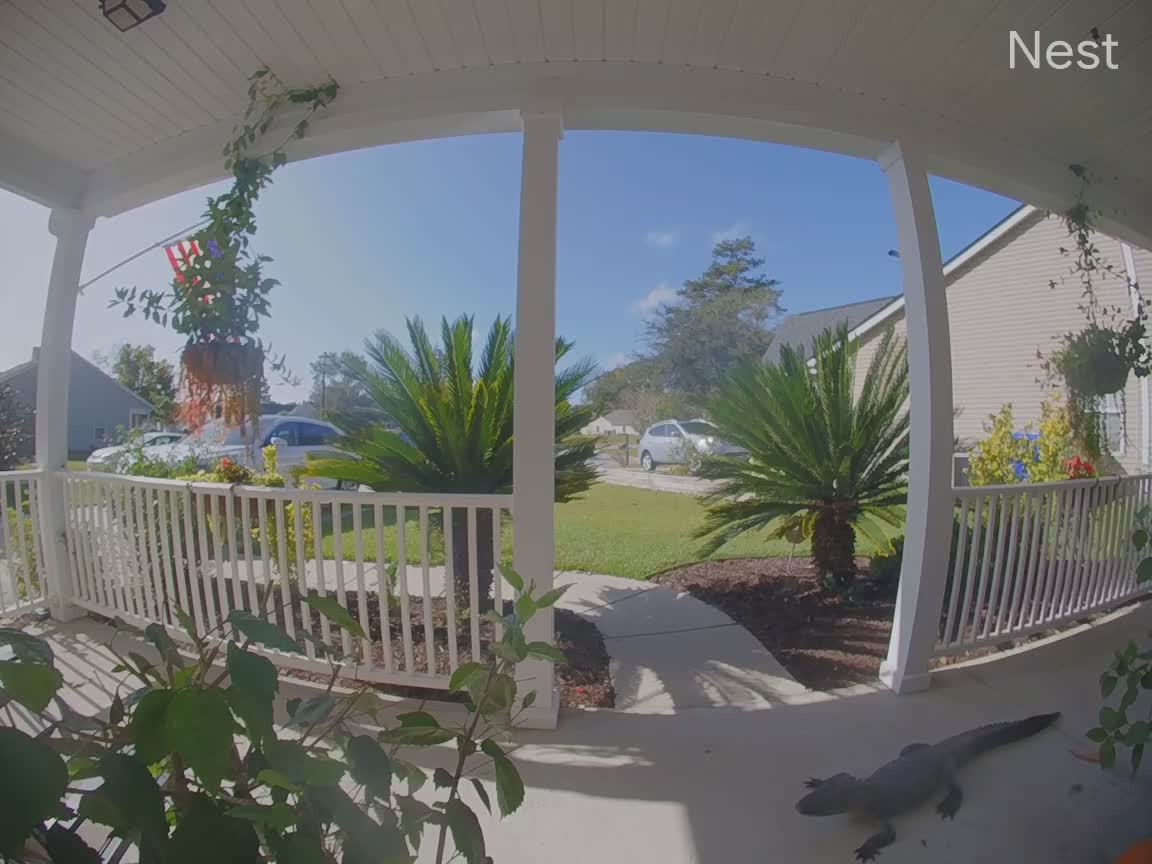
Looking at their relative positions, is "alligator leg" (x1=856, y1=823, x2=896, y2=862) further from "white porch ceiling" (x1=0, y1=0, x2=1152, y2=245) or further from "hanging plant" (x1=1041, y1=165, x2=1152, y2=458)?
"hanging plant" (x1=1041, y1=165, x2=1152, y2=458)

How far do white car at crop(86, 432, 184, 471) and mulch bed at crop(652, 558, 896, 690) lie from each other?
379cm

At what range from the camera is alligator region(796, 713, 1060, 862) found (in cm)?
153

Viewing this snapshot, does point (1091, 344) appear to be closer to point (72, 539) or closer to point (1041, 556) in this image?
point (1041, 556)

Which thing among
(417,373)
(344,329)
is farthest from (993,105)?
(344,329)

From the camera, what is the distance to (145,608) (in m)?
2.85

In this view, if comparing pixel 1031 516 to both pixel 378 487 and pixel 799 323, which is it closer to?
pixel 378 487

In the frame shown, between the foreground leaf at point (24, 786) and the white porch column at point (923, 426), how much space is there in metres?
2.71

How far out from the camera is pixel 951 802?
1.59m

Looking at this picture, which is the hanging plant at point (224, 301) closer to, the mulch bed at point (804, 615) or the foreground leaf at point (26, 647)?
the foreground leaf at point (26, 647)

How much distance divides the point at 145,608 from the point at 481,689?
3.21m

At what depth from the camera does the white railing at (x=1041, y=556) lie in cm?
258

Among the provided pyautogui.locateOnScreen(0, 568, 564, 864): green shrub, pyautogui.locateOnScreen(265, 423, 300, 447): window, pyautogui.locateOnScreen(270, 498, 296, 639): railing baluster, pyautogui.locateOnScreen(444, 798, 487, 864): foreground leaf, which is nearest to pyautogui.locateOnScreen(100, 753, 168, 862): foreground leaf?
pyautogui.locateOnScreen(0, 568, 564, 864): green shrub

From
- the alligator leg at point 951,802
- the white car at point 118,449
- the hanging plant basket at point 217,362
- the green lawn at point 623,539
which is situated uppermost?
the hanging plant basket at point 217,362

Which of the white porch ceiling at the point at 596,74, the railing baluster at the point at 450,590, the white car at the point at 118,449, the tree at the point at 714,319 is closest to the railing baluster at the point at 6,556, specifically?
the white car at the point at 118,449
